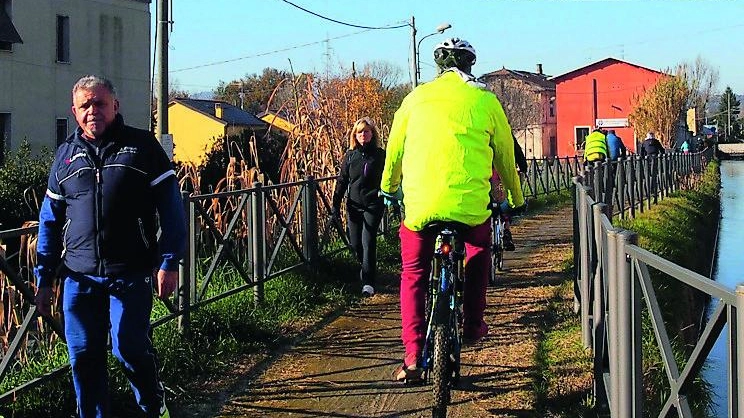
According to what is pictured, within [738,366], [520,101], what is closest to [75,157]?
[738,366]

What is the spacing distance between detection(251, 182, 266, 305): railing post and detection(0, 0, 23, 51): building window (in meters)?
23.9

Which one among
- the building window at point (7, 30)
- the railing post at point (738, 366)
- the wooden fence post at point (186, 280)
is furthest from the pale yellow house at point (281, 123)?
the building window at point (7, 30)

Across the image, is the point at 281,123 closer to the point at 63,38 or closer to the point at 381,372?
the point at 381,372

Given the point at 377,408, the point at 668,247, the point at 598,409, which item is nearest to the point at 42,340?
the point at 377,408

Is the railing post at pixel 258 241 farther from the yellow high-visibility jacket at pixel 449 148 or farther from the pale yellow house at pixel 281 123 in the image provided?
the pale yellow house at pixel 281 123

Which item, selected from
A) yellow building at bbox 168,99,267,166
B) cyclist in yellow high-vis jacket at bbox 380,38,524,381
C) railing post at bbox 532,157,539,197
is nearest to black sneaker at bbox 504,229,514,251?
cyclist in yellow high-vis jacket at bbox 380,38,524,381

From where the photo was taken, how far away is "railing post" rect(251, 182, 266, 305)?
8117mm

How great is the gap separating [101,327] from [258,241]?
147 inches

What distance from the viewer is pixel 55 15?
3291cm

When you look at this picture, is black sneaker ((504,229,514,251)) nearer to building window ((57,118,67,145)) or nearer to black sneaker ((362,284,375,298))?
black sneaker ((362,284,375,298))

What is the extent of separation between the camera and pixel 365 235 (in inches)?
Result: 346

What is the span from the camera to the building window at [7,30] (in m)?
29.3

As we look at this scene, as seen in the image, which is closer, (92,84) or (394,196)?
(92,84)

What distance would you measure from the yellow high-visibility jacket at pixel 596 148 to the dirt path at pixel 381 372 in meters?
9.10
